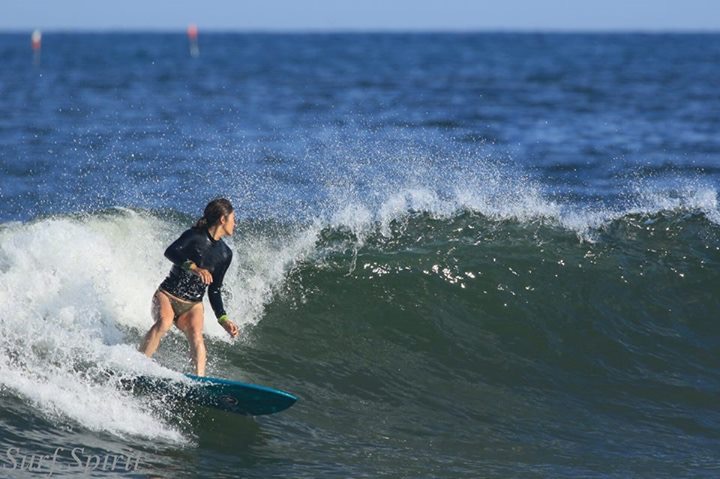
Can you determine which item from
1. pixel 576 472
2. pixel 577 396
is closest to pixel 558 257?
pixel 577 396

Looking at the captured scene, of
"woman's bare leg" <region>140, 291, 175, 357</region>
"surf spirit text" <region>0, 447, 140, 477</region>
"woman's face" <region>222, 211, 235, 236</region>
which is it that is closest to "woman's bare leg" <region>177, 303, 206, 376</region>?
"woman's bare leg" <region>140, 291, 175, 357</region>

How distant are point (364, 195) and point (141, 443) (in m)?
7.48

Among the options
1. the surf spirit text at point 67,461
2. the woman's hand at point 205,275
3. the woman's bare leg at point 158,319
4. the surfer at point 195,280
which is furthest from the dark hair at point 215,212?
the surf spirit text at point 67,461

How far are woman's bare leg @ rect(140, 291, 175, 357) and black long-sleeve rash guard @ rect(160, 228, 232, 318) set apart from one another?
90 mm

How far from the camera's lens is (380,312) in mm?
10961

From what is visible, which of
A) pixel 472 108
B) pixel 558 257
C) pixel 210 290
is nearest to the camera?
pixel 210 290

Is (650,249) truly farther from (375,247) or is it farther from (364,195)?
(364,195)

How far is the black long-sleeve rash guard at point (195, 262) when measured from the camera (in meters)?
8.25

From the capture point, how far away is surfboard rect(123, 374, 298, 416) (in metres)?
8.05

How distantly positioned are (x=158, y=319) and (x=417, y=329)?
10.4 ft

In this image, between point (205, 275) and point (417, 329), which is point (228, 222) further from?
point (417, 329)

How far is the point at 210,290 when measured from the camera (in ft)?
27.6

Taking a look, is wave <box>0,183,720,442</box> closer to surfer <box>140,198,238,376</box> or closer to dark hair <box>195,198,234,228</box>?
surfer <box>140,198,238,376</box>

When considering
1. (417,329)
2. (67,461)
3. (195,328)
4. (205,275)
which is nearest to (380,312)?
(417,329)
